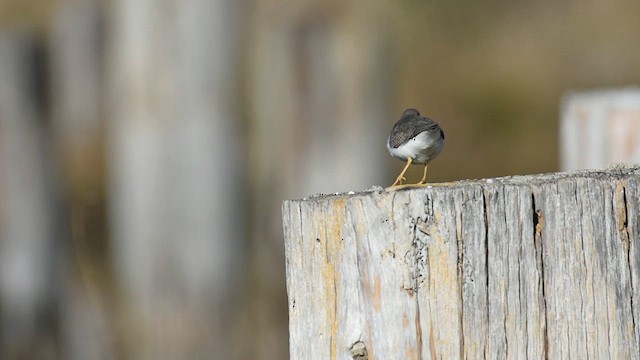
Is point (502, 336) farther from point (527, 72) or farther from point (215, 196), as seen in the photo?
point (527, 72)

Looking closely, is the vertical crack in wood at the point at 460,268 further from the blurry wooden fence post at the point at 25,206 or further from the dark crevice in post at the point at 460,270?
the blurry wooden fence post at the point at 25,206

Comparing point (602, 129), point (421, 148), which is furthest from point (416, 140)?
point (602, 129)

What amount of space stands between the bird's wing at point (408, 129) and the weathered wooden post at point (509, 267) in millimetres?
620

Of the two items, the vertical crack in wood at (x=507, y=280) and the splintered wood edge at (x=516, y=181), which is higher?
the splintered wood edge at (x=516, y=181)

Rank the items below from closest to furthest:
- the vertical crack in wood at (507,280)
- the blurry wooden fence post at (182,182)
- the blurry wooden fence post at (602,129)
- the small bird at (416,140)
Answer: the vertical crack in wood at (507,280)
the small bird at (416,140)
the blurry wooden fence post at (602,129)
the blurry wooden fence post at (182,182)

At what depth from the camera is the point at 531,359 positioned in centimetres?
283

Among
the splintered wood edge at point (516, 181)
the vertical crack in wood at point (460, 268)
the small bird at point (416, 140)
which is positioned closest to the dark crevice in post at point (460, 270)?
the vertical crack in wood at point (460, 268)

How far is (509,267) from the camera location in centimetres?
281

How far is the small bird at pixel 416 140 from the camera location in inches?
136

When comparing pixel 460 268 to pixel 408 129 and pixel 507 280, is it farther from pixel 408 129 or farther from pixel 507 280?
pixel 408 129

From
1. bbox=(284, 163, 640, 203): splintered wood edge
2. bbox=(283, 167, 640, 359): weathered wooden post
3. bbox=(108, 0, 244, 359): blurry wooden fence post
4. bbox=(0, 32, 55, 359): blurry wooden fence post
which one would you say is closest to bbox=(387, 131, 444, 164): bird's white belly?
bbox=(284, 163, 640, 203): splintered wood edge

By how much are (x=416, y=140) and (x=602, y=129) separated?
11.8ft

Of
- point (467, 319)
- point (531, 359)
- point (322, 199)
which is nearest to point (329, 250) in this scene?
point (322, 199)

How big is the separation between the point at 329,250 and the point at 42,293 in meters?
5.23
